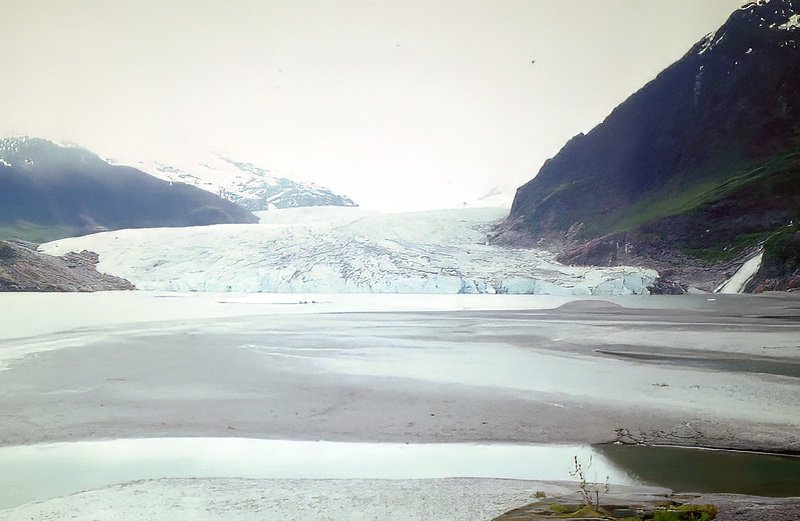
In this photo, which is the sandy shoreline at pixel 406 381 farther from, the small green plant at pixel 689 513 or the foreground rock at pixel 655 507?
the small green plant at pixel 689 513

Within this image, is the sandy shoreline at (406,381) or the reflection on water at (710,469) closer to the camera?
the reflection on water at (710,469)

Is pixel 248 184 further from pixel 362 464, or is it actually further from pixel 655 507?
pixel 655 507

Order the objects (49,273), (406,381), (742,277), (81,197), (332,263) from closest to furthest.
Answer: (406,381)
(742,277)
(49,273)
(332,263)
(81,197)

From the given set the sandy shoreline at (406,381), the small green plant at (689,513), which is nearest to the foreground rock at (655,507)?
the small green plant at (689,513)

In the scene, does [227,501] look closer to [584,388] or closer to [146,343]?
[584,388]

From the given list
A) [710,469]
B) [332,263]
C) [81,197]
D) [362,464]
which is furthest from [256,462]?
[81,197]

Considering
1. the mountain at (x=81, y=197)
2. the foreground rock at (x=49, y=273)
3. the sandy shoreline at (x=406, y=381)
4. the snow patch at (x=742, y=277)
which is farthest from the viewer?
the mountain at (x=81, y=197)
